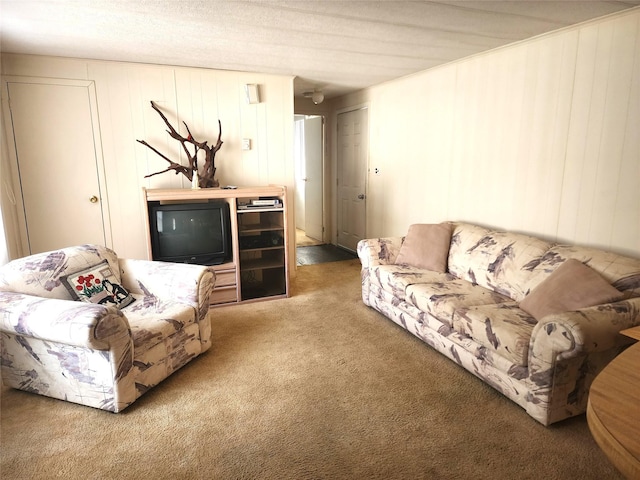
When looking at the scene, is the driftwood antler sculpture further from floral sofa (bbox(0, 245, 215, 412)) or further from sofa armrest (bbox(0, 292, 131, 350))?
sofa armrest (bbox(0, 292, 131, 350))

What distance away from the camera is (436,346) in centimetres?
269

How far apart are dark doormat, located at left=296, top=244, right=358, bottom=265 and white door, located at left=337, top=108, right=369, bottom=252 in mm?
159

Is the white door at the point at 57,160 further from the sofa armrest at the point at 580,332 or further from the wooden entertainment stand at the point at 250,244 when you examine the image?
the sofa armrest at the point at 580,332

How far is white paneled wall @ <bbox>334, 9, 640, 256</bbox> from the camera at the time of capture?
2.43 m

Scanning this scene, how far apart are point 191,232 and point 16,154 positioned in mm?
1599

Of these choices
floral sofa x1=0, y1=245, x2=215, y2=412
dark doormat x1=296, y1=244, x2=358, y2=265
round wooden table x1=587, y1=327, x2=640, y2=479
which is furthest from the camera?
dark doormat x1=296, y1=244, x2=358, y2=265

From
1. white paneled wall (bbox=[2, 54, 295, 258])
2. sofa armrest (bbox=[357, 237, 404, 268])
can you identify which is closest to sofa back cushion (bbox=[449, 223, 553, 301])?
sofa armrest (bbox=[357, 237, 404, 268])

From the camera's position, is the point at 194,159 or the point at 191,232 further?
the point at 194,159

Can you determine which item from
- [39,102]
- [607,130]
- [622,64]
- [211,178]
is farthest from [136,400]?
[622,64]

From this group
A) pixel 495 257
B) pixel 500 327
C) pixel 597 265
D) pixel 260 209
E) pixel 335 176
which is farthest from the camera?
pixel 335 176

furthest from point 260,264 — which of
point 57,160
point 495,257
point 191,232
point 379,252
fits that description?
point 495,257

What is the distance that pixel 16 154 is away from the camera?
10.9 feet

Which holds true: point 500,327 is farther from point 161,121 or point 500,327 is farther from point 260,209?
point 161,121

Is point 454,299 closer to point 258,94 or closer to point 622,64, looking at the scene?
point 622,64
